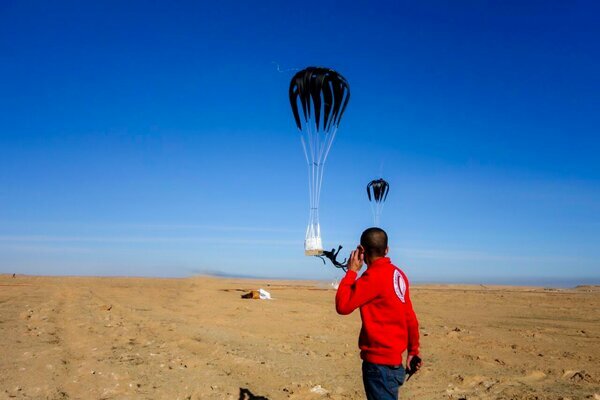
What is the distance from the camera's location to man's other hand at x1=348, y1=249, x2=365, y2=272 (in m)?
3.94

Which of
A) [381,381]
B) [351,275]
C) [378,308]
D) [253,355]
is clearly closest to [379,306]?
[378,308]

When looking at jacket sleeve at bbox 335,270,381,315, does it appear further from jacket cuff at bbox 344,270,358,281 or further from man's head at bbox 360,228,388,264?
man's head at bbox 360,228,388,264

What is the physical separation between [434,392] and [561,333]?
8.98m

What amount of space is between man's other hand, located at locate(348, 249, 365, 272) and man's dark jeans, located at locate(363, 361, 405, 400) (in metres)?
0.86

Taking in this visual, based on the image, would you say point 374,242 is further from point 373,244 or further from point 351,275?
→ point 351,275

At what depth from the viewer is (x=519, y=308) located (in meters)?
22.8

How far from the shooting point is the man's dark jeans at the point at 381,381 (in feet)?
12.9

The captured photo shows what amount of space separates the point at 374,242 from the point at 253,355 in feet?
22.7

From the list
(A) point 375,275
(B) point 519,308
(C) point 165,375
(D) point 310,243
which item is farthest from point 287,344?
(B) point 519,308

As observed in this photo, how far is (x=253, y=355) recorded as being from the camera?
1002 centimetres

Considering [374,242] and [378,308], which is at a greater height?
[374,242]

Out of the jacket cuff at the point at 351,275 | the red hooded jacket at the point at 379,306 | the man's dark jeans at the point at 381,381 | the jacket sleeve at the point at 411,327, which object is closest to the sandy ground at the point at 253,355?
the jacket sleeve at the point at 411,327

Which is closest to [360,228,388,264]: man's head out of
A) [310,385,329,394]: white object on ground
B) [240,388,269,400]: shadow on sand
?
[240,388,269,400]: shadow on sand

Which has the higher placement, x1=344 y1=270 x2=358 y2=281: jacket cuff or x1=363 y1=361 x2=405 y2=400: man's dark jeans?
x1=344 y1=270 x2=358 y2=281: jacket cuff
